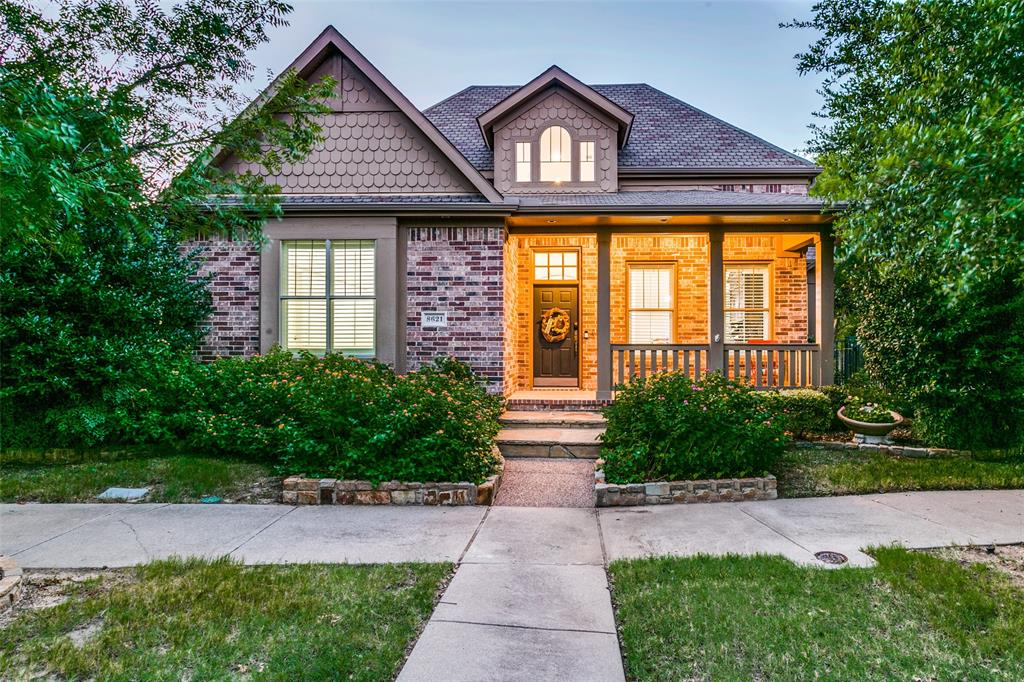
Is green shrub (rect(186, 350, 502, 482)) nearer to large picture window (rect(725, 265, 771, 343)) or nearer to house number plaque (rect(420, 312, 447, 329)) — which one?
house number plaque (rect(420, 312, 447, 329))

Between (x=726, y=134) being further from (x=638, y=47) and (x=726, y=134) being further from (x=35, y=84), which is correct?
(x=35, y=84)


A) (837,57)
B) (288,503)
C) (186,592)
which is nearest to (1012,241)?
(186,592)

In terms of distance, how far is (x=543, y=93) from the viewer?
10172 mm

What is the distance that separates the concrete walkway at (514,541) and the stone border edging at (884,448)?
124cm

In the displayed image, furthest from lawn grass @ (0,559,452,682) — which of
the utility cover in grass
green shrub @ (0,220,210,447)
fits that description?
green shrub @ (0,220,210,447)

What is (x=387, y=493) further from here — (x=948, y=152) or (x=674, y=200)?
(x=674, y=200)

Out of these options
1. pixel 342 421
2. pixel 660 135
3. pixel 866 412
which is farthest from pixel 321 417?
pixel 660 135

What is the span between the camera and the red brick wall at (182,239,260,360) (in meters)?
8.44

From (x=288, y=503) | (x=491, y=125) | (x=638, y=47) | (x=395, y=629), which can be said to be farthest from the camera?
(x=638, y=47)

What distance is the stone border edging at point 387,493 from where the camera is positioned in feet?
17.1

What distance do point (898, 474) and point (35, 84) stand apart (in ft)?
25.6

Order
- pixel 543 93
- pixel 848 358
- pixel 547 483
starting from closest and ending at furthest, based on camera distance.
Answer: pixel 547 483, pixel 543 93, pixel 848 358

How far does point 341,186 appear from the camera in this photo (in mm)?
8906

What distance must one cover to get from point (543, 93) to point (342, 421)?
7339 mm
